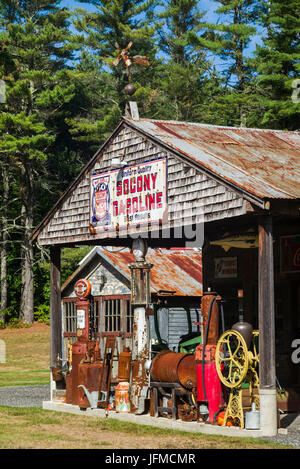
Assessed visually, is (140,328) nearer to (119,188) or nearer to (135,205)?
(135,205)

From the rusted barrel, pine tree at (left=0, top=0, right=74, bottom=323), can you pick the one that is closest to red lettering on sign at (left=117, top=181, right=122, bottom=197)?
the rusted barrel

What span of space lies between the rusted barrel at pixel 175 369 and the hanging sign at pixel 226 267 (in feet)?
13.8

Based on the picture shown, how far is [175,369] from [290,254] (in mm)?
4304

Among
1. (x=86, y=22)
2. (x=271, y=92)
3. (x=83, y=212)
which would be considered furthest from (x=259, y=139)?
(x=86, y=22)

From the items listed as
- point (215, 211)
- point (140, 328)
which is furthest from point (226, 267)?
point (215, 211)

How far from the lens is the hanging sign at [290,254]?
16.6 meters

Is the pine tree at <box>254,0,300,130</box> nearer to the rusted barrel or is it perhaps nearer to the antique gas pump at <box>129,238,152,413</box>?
the antique gas pump at <box>129,238,152,413</box>

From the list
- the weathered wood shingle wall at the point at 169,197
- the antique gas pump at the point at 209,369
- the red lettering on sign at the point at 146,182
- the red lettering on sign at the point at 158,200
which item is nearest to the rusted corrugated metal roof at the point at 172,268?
the weathered wood shingle wall at the point at 169,197

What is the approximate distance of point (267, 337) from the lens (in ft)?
41.3

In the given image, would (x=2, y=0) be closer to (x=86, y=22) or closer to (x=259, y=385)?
(x=86, y=22)

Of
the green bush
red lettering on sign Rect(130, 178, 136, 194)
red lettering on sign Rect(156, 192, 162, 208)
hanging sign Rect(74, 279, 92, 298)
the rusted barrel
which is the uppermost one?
red lettering on sign Rect(130, 178, 136, 194)

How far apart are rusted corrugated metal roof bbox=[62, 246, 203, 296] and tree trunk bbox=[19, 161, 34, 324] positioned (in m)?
15.9

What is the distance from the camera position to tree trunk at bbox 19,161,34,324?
42.1 metres
